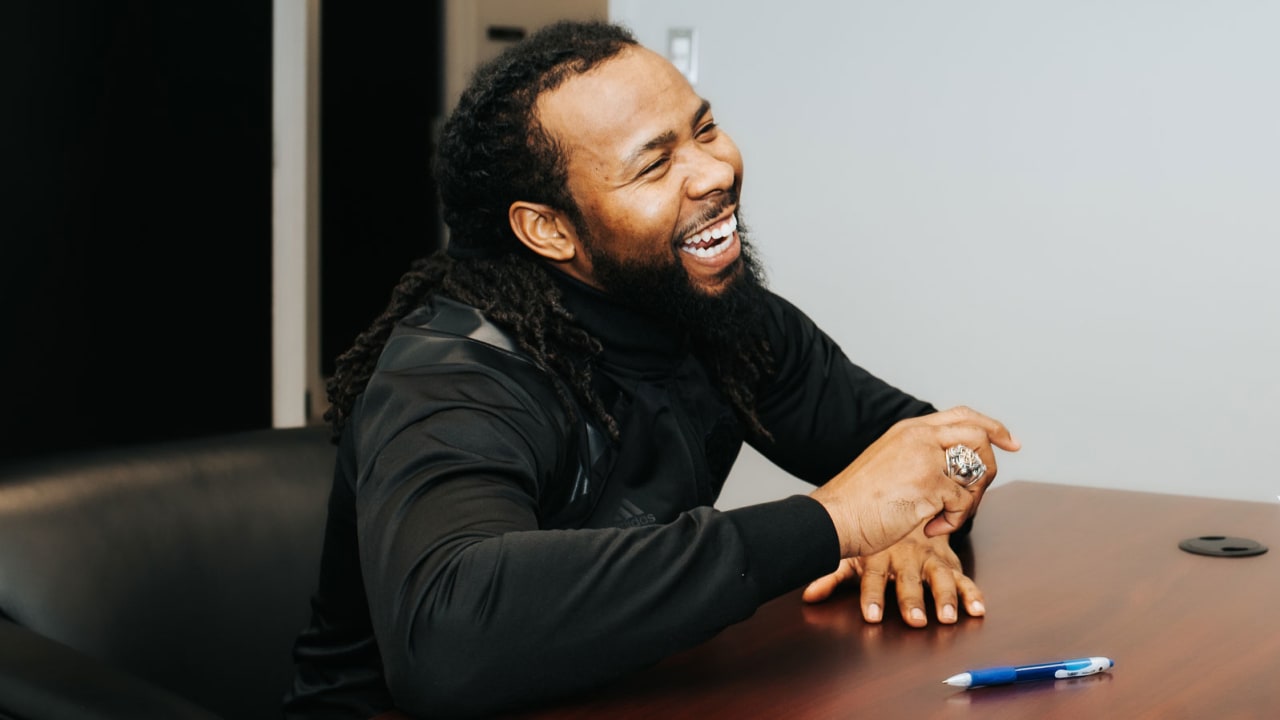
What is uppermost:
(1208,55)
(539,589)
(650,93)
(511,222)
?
(1208,55)

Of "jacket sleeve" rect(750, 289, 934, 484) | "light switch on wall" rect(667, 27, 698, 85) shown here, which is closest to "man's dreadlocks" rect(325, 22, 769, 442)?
"jacket sleeve" rect(750, 289, 934, 484)

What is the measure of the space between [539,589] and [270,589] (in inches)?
21.4

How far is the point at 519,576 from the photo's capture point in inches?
41.1

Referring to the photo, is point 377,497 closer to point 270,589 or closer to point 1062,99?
point 270,589

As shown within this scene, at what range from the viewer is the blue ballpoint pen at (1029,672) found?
1.04 m

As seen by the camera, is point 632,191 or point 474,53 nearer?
point 632,191

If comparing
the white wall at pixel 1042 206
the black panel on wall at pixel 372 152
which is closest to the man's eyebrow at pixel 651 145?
the white wall at pixel 1042 206

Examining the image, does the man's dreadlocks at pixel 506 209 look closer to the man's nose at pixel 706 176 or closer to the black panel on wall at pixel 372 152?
the man's nose at pixel 706 176

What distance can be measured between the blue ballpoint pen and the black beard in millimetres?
610

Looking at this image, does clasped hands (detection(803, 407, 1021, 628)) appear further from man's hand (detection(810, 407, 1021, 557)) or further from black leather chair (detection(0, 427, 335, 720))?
black leather chair (detection(0, 427, 335, 720))

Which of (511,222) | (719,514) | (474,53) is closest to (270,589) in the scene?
(511,222)

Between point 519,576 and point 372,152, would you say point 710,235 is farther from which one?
point 372,152

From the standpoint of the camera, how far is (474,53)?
4.68 metres

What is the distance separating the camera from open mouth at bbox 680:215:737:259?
1557mm
